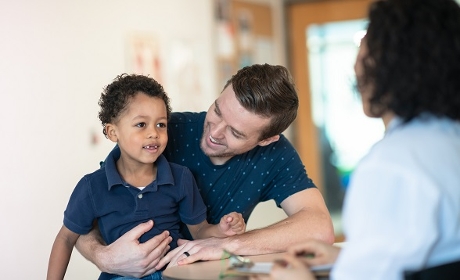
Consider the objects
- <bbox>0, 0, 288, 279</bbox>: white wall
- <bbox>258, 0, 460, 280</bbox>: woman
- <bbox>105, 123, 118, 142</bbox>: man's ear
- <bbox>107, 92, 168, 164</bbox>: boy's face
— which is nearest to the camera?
<bbox>258, 0, 460, 280</bbox>: woman

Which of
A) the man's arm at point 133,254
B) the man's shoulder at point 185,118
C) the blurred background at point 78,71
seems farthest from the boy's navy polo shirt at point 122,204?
the blurred background at point 78,71

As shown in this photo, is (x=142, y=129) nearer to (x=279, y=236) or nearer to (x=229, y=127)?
(x=229, y=127)

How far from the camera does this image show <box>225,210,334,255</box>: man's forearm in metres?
2.26

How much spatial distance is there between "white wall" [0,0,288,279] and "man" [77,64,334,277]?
149 centimetres

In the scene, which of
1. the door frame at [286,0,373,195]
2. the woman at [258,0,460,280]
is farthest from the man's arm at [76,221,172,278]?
the door frame at [286,0,373,195]

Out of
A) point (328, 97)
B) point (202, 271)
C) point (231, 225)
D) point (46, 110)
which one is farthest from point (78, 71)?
point (328, 97)

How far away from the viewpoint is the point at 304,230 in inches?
95.7

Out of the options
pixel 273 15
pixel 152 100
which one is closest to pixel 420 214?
pixel 152 100

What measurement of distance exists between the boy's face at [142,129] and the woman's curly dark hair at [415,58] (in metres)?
1.11

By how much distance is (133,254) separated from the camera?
2.17m

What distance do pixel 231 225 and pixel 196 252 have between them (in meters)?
0.18

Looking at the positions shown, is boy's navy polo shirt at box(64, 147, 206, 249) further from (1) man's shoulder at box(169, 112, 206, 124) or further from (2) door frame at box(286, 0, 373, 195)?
(2) door frame at box(286, 0, 373, 195)

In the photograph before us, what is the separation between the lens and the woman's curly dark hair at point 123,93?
244 cm

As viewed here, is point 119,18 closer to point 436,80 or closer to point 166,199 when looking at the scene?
point 166,199
